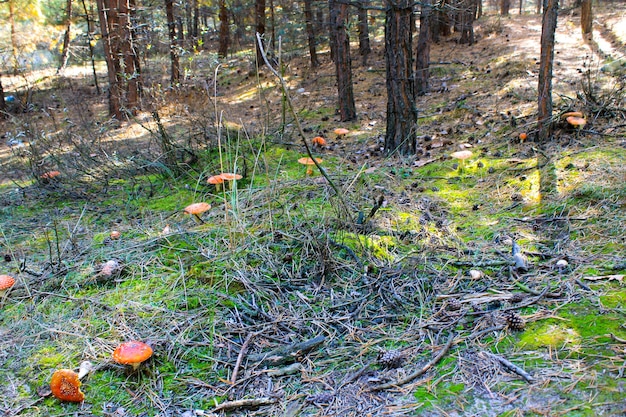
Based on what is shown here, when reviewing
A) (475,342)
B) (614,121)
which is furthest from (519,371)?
(614,121)

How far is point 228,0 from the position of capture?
15555 millimetres

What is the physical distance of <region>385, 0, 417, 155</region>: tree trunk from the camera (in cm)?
532

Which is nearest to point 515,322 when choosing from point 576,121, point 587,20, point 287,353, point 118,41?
point 287,353

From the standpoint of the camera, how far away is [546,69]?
4945 mm

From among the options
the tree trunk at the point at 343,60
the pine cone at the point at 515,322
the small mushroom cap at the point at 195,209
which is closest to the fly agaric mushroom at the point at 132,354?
the small mushroom cap at the point at 195,209

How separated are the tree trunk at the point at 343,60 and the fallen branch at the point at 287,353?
6.80 m

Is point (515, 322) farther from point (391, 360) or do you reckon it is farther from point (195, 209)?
point (195, 209)

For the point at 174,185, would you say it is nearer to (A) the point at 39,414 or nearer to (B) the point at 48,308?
(B) the point at 48,308

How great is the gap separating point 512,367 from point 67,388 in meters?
2.22

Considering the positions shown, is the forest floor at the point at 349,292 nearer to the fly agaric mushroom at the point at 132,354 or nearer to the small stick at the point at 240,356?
the small stick at the point at 240,356

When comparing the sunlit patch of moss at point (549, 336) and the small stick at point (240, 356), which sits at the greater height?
the sunlit patch of moss at point (549, 336)

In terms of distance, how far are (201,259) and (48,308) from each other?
1070 mm

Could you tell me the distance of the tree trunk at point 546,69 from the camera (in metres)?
4.71

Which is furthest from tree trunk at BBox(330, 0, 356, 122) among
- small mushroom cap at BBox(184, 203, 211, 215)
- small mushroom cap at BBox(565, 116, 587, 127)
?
small mushroom cap at BBox(184, 203, 211, 215)
